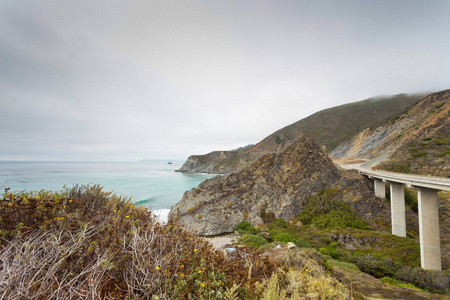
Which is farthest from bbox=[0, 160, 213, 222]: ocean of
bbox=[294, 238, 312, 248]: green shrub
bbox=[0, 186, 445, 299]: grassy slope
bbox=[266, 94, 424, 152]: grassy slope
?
bbox=[266, 94, 424, 152]: grassy slope

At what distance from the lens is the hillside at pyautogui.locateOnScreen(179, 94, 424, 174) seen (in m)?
85.2

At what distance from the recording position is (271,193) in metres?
16.6

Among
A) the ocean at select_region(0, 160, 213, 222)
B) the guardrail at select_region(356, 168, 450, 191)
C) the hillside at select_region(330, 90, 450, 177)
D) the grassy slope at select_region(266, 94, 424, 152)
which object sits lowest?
the ocean at select_region(0, 160, 213, 222)

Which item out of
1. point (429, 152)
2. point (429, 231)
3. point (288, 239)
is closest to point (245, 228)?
point (288, 239)

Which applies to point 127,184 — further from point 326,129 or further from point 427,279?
point 326,129

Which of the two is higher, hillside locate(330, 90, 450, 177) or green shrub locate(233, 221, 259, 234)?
hillside locate(330, 90, 450, 177)

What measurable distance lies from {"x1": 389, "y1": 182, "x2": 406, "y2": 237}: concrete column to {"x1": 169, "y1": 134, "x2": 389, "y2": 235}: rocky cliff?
1066 millimetres

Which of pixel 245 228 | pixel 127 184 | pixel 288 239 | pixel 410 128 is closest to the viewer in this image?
pixel 288 239

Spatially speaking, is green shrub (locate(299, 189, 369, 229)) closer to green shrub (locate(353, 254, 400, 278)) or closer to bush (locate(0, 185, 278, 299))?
green shrub (locate(353, 254, 400, 278))

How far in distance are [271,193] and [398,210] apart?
9289 millimetres

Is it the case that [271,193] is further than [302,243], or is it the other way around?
[271,193]

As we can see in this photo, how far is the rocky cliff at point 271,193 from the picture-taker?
14680 millimetres

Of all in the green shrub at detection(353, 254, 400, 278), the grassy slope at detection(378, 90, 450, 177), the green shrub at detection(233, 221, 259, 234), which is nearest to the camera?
the green shrub at detection(353, 254, 400, 278)

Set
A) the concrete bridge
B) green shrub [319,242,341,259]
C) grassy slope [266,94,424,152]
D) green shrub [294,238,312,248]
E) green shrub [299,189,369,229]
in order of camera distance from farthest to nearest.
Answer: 1. grassy slope [266,94,424,152]
2. green shrub [299,189,369,229]
3. green shrub [294,238,312,248]
4. the concrete bridge
5. green shrub [319,242,341,259]
